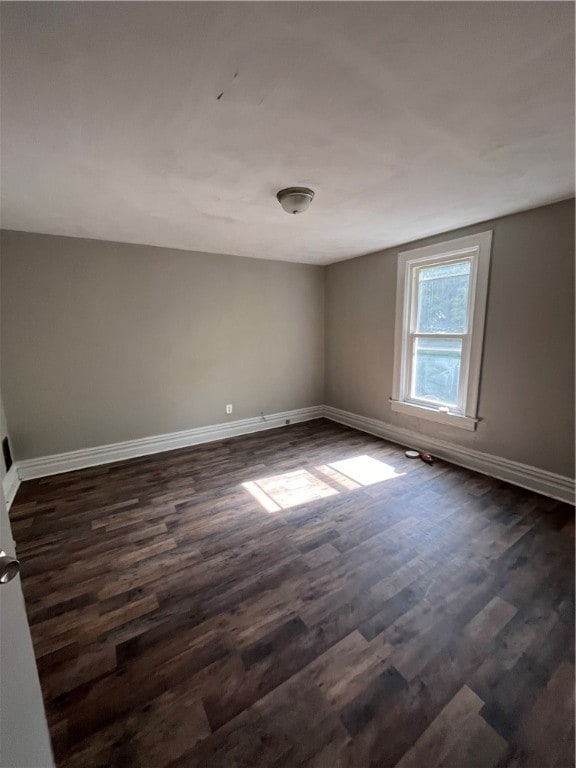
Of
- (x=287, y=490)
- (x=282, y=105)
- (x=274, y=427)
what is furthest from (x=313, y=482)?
(x=282, y=105)

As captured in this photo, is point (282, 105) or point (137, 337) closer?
point (282, 105)

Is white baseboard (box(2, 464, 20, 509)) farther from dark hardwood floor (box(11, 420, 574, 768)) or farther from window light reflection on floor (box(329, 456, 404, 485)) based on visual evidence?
window light reflection on floor (box(329, 456, 404, 485))

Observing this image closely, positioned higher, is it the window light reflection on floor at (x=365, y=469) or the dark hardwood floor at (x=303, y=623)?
the window light reflection on floor at (x=365, y=469)

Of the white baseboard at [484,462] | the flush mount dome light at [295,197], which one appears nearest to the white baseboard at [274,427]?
the white baseboard at [484,462]

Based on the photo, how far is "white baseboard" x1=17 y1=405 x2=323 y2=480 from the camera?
3012 millimetres

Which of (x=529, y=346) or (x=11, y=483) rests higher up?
(x=529, y=346)

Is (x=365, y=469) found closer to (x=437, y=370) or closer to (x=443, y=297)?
(x=437, y=370)

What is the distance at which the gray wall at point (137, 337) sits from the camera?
2857 mm

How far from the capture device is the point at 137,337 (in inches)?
132

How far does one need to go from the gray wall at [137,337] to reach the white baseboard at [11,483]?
0.54ft

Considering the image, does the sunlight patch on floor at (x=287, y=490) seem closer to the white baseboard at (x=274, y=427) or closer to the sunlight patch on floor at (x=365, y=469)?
the sunlight patch on floor at (x=365, y=469)

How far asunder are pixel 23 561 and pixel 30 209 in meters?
2.39

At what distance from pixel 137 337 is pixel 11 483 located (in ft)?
5.57

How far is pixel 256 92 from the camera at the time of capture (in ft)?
3.84
